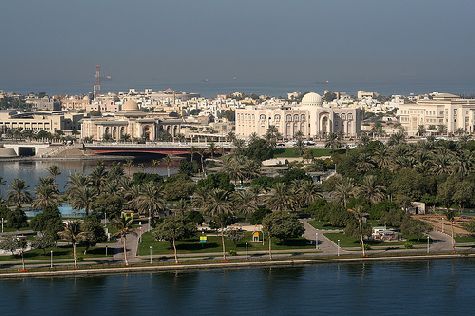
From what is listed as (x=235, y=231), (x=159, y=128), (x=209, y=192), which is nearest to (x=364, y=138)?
(x=159, y=128)

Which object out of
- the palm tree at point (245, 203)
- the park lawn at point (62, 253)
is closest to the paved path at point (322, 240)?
the palm tree at point (245, 203)

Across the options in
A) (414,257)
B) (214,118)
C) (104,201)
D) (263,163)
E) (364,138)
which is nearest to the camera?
(414,257)

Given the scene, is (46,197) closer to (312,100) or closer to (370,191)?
(370,191)

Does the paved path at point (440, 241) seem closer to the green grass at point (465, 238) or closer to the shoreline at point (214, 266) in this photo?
the green grass at point (465, 238)

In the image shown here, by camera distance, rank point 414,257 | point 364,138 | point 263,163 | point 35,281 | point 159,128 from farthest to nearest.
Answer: point 159,128
point 364,138
point 263,163
point 414,257
point 35,281

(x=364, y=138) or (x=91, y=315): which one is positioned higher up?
(x=364, y=138)

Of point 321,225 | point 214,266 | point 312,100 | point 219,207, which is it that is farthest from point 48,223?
point 312,100

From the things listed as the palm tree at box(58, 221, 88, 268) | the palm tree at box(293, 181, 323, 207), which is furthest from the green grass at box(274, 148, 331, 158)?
the palm tree at box(58, 221, 88, 268)

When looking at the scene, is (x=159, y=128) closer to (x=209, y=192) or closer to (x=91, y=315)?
(x=209, y=192)

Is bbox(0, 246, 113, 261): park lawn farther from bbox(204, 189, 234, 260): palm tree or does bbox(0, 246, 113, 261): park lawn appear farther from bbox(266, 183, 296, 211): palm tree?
bbox(266, 183, 296, 211): palm tree
